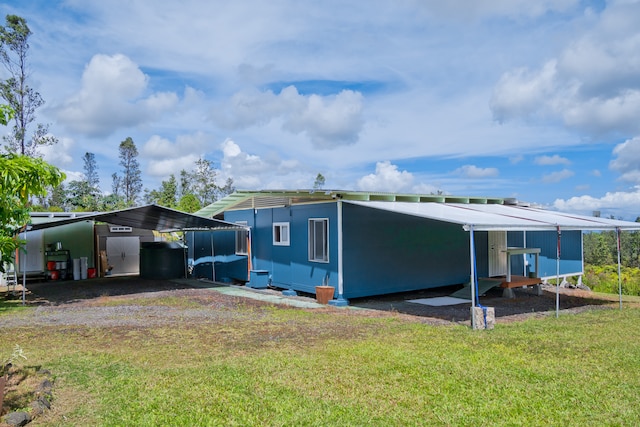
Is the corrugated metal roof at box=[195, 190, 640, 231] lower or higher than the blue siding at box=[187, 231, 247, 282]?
higher

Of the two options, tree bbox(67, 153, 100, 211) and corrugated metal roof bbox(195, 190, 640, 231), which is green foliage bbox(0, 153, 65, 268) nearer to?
corrugated metal roof bbox(195, 190, 640, 231)

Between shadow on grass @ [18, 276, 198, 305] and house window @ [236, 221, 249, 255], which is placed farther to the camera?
house window @ [236, 221, 249, 255]

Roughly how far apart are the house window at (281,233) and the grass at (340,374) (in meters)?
5.21

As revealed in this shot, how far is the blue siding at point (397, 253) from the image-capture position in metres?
11.7

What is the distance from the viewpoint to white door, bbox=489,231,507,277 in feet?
49.8

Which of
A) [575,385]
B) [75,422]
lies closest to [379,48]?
[575,385]

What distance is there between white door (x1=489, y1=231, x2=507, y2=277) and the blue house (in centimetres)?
3

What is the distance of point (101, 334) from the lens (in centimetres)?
805

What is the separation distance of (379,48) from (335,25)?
5.78 ft

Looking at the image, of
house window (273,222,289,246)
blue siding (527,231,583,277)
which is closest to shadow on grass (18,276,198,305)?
house window (273,222,289,246)

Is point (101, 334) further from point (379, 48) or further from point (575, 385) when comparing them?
point (379, 48)

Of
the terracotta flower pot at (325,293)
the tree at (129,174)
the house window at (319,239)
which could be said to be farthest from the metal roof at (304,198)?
the tree at (129,174)

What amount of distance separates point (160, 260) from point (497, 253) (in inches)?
481

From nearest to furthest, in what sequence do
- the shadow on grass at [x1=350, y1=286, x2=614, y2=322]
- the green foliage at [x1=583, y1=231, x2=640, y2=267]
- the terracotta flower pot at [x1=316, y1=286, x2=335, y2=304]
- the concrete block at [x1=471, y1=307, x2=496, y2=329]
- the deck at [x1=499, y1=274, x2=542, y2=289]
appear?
the concrete block at [x1=471, y1=307, x2=496, y2=329] < the shadow on grass at [x1=350, y1=286, x2=614, y2=322] < the terracotta flower pot at [x1=316, y1=286, x2=335, y2=304] < the deck at [x1=499, y1=274, x2=542, y2=289] < the green foliage at [x1=583, y1=231, x2=640, y2=267]
